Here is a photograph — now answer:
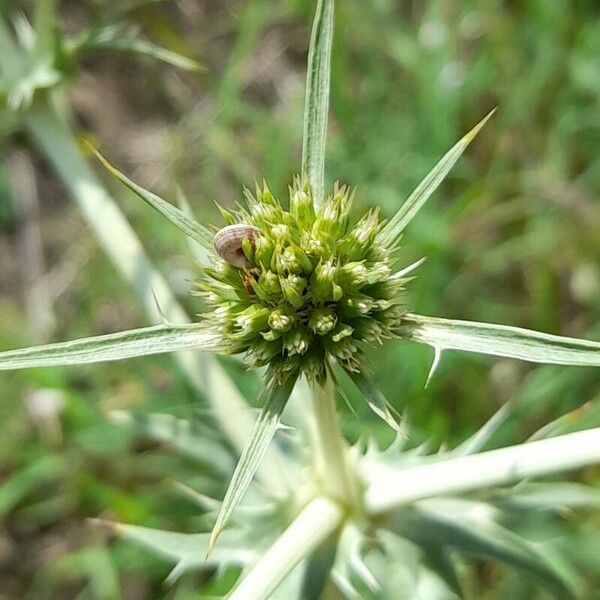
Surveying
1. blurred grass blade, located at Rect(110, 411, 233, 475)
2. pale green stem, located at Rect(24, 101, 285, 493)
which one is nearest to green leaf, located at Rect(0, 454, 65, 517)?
blurred grass blade, located at Rect(110, 411, 233, 475)

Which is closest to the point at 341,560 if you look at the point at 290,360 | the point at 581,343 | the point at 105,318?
the point at 290,360

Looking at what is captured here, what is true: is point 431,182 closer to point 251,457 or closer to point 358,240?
point 358,240

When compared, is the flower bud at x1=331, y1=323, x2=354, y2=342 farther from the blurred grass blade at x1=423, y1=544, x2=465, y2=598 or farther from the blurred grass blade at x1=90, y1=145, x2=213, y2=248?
the blurred grass blade at x1=423, y1=544, x2=465, y2=598

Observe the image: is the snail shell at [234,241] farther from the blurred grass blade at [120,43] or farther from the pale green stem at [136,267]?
the blurred grass blade at [120,43]

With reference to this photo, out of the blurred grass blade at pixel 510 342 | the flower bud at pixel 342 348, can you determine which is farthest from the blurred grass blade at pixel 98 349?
the blurred grass blade at pixel 510 342

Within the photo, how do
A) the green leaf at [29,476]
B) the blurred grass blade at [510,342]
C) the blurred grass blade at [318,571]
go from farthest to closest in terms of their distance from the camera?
1. the green leaf at [29,476]
2. the blurred grass blade at [318,571]
3. the blurred grass blade at [510,342]

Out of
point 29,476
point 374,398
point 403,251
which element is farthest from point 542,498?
point 29,476

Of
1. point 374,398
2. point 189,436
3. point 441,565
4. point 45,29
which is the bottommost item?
point 441,565
